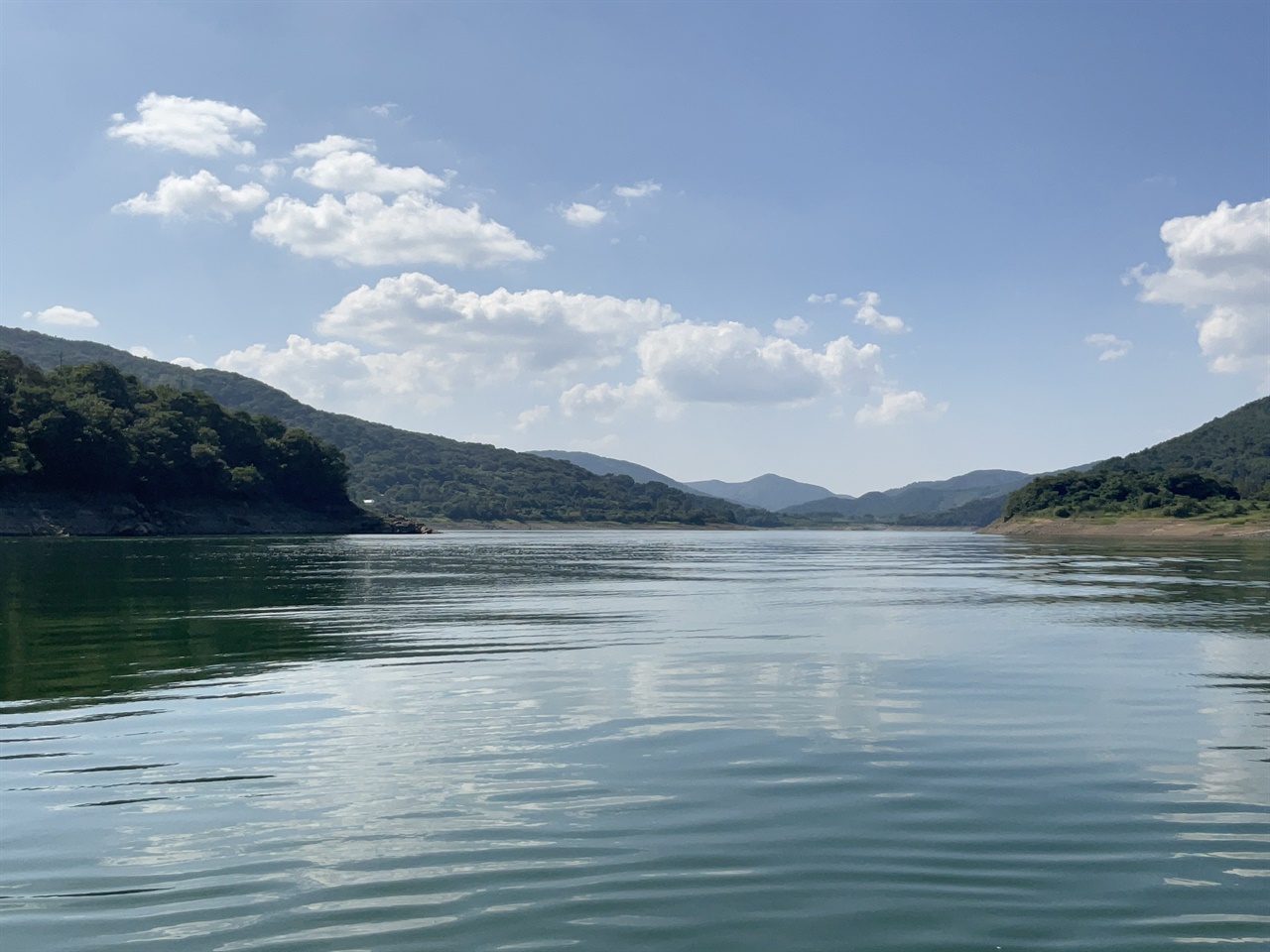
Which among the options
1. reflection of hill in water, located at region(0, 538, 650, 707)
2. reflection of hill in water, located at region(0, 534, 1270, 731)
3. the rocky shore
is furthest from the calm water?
the rocky shore

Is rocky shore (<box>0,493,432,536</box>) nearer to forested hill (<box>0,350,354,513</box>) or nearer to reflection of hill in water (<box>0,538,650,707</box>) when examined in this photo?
forested hill (<box>0,350,354,513</box>)

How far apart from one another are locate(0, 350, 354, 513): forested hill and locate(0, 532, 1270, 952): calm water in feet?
410

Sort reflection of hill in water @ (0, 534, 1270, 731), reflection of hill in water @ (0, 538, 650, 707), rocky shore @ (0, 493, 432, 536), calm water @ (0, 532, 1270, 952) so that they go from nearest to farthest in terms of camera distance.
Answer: calm water @ (0, 532, 1270, 952) → reflection of hill in water @ (0, 538, 650, 707) → reflection of hill in water @ (0, 534, 1270, 731) → rocky shore @ (0, 493, 432, 536)

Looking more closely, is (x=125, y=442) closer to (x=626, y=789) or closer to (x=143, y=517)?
(x=143, y=517)

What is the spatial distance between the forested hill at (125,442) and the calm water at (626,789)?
410 feet

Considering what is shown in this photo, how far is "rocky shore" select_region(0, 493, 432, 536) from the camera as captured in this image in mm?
127750

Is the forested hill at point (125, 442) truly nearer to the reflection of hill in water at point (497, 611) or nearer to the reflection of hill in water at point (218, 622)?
the reflection of hill in water at point (497, 611)

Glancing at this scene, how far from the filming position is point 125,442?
150 metres

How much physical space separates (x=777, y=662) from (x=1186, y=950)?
17.7m

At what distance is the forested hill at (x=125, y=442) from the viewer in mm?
136250

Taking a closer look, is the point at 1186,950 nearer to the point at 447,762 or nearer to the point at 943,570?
the point at 447,762

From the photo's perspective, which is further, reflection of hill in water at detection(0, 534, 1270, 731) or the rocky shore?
the rocky shore

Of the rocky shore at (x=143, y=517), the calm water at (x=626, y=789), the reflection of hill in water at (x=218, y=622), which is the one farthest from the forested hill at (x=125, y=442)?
the calm water at (x=626, y=789)

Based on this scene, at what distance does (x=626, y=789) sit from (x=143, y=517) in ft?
507
